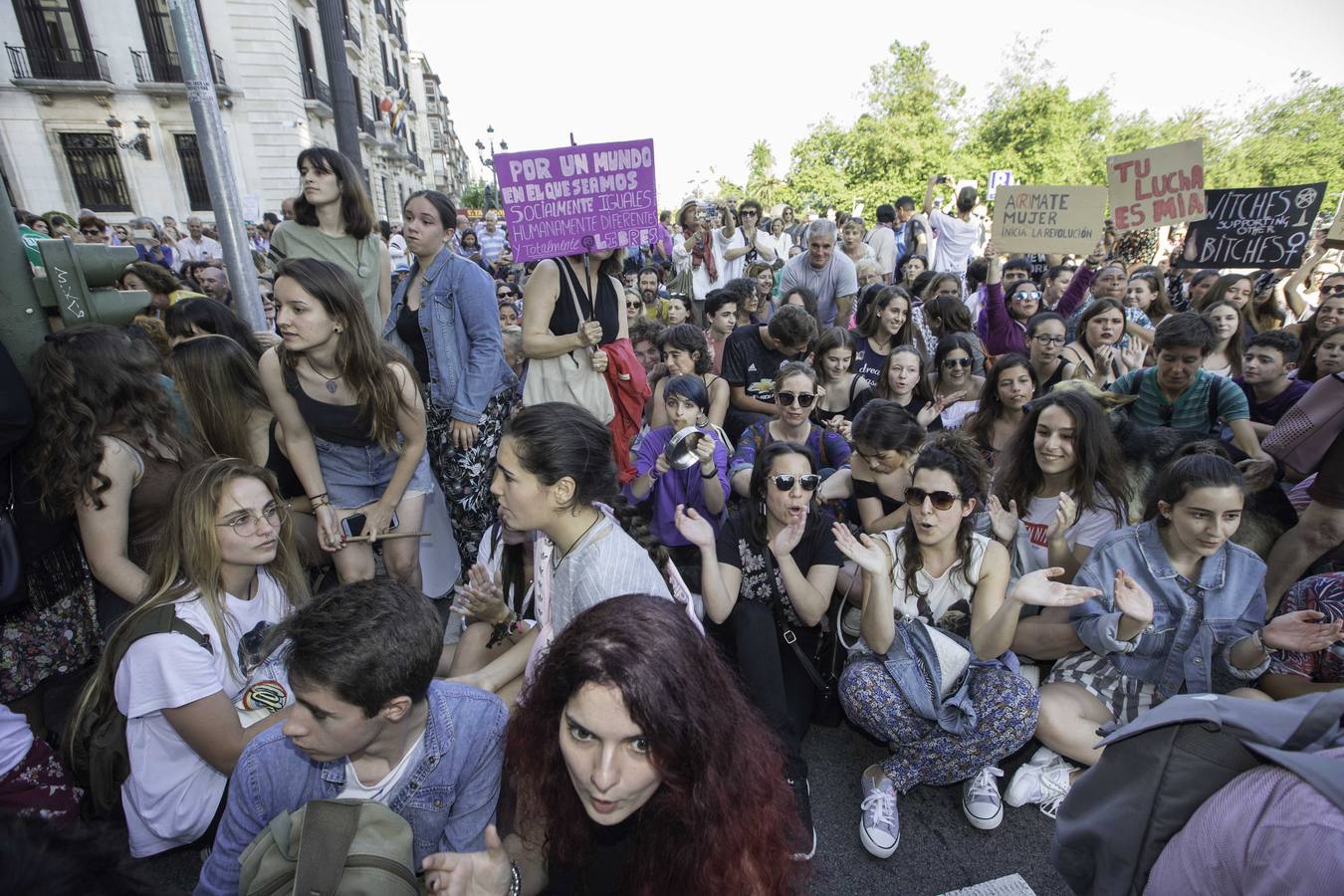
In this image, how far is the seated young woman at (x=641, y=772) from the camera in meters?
1.41

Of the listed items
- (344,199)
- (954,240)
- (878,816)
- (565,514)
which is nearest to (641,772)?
(565,514)

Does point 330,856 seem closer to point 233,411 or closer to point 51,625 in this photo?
point 51,625

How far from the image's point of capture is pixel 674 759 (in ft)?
4.73

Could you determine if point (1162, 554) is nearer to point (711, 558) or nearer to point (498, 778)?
point (711, 558)

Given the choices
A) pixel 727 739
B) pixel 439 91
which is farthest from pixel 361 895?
pixel 439 91

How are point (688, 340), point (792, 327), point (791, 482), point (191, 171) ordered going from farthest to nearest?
point (191, 171) < point (792, 327) < point (688, 340) < point (791, 482)

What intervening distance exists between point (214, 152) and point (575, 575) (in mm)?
5149

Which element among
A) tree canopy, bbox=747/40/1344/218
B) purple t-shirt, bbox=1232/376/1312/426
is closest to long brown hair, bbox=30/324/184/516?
purple t-shirt, bbox=1232/376/1312/426

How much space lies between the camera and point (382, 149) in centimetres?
3562

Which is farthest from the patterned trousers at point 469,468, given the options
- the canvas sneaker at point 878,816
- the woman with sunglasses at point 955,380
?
the woman with sunglasses at point 955,380

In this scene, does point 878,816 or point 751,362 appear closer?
point 878,816

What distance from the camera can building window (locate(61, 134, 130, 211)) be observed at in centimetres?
2127

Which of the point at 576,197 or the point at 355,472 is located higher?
the point at 576,197

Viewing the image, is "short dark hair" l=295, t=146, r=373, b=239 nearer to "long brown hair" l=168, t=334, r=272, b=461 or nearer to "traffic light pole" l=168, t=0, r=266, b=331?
"long brown hair" l=168, t=334, r=272, b=461
